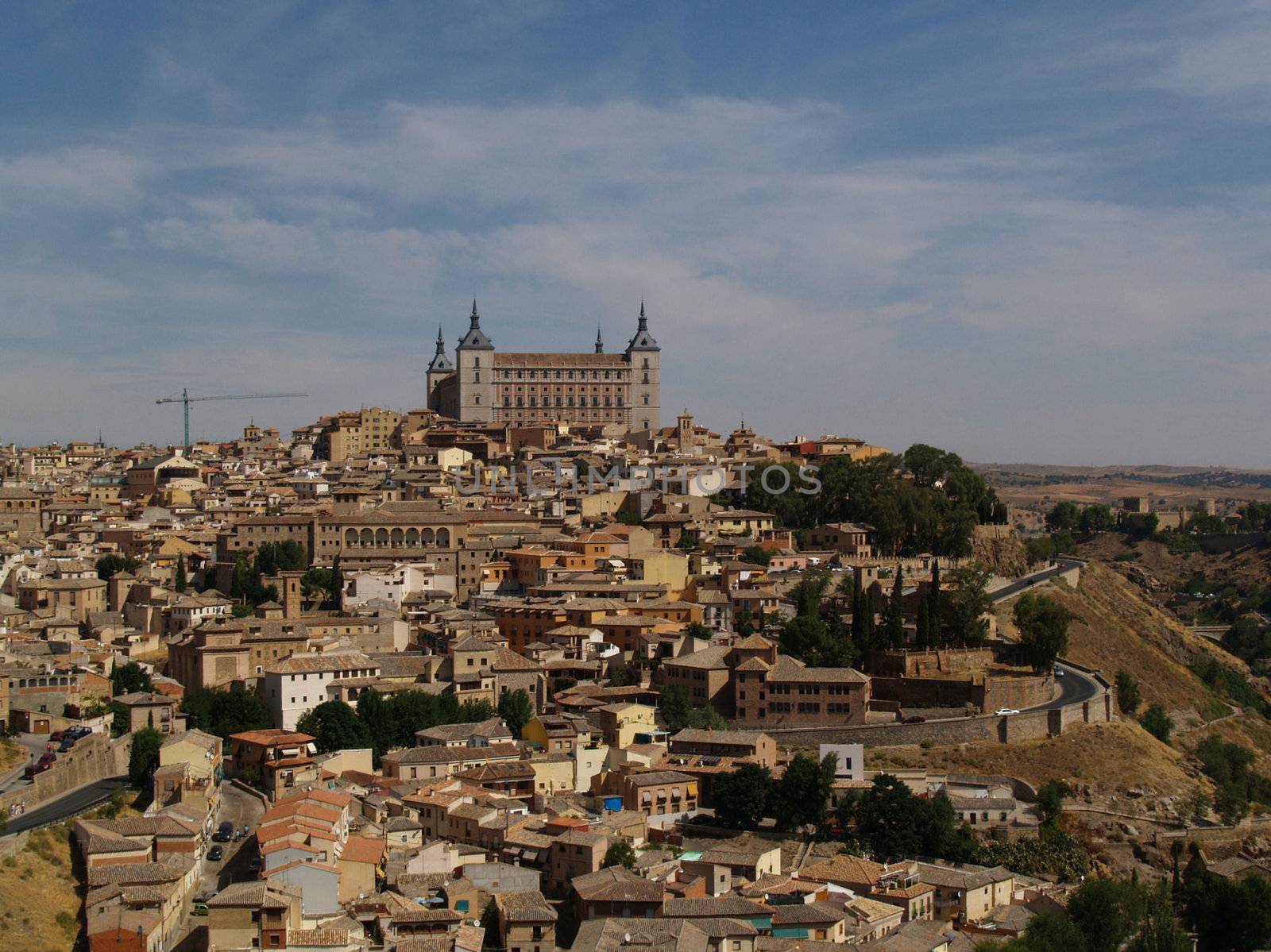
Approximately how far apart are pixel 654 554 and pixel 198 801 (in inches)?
822

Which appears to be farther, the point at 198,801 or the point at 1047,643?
the point at 1047,643

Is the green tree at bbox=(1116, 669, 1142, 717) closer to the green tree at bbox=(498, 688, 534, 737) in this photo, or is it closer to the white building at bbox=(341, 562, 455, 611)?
the green tree at bbox=(498, 688, 534, 737)

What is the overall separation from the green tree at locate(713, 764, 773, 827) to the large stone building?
2313 inches

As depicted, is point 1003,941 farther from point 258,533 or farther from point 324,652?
point 258,533

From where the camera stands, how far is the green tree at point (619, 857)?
28.7 metres

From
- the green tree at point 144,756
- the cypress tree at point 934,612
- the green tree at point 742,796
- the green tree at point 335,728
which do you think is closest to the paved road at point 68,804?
the green tree at point 144,756

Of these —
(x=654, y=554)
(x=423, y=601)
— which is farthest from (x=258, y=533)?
(x=654, y=554)

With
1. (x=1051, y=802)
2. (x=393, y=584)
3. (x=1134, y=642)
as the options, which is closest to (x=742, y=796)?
(x=1051, y=802)

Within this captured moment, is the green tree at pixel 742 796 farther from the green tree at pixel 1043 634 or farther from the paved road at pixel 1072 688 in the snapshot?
Answer: the green tree at pixel 1043 634

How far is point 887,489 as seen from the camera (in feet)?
180

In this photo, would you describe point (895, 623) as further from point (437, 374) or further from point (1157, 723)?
point (437, 374)

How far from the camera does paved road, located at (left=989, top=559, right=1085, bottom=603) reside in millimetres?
52356

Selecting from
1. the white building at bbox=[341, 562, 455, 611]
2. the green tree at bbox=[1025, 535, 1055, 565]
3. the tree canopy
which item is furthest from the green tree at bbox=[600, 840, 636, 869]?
the green tree at bbox=[1025, 535, 1055, 565]

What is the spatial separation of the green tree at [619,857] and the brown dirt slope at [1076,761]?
9291 mm
